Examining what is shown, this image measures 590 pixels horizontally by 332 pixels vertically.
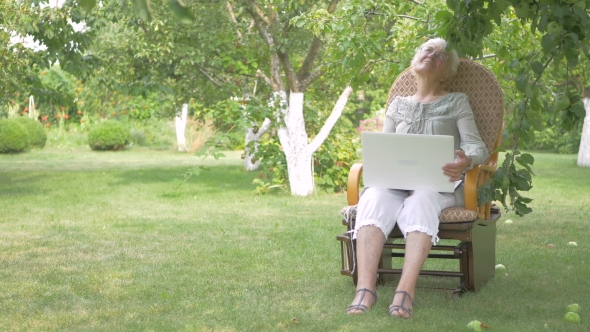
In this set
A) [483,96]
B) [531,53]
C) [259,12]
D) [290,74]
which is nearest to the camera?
[531,53]

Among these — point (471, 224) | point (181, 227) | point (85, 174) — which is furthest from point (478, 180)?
point (85, 174)

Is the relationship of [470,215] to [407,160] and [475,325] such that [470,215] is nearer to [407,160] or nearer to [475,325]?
Result: [407,160]

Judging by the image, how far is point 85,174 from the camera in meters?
12.8

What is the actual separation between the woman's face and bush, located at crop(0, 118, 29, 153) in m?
15.9

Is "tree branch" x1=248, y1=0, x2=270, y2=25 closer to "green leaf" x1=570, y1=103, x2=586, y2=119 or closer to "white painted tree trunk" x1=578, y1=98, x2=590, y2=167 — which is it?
"green leaf" x1=570, y1=103, x2=586, y2=119

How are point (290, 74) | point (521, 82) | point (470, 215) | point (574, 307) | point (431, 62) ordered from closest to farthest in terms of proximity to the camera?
1. point (521, 82)
2. point (574, 307)
3. point (470, 215)
4. point (431, 62)
5. point (290, 74)

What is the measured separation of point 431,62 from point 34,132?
17368mm

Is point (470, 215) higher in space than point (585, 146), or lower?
higher

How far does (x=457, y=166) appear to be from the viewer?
375 cm

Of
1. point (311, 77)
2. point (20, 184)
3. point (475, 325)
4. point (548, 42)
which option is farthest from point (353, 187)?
point (20, 184)

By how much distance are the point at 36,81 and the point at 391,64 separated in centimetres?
673

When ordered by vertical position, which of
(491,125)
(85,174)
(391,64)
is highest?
(391,64)

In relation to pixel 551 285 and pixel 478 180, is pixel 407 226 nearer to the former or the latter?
pixel 478 180

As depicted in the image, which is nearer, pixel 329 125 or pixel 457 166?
pixel 457 166
